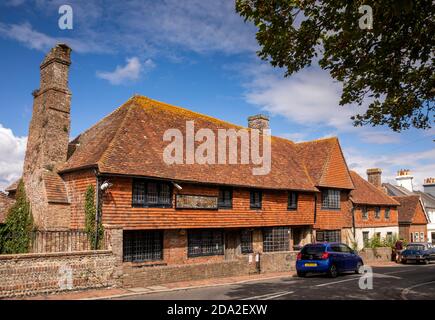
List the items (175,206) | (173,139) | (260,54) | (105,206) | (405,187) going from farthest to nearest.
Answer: (405,187) → (173,139) → (175,206) → (105,206) → (260,54)

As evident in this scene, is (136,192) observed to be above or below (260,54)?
below

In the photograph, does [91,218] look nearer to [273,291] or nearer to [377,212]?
[273,291]

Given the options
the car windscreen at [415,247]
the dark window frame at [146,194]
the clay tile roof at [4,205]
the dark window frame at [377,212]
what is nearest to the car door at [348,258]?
the dark window frame at [146,194]

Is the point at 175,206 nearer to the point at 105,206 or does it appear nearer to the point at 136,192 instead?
the point at 136,192

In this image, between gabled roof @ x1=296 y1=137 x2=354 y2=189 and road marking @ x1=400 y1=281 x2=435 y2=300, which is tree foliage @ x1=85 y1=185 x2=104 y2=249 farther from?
gabled roof @ x1=296 y1=137 x2=354 y2=189

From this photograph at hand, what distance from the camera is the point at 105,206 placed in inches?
688

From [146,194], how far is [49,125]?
19.1ft

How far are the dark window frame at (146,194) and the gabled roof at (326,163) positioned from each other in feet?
43.2

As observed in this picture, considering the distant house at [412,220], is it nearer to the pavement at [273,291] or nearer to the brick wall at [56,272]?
the pavement at [273,291]

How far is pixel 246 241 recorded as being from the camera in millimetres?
24844

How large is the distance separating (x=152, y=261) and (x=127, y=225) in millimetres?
2512

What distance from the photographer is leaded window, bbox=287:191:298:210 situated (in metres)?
27.0

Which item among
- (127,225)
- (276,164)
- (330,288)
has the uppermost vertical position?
(276,164)

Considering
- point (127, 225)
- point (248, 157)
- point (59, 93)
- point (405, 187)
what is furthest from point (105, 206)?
point (405, 187)
